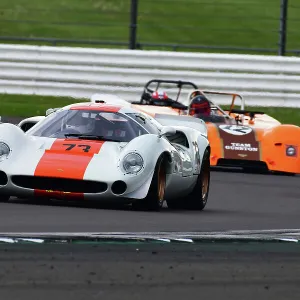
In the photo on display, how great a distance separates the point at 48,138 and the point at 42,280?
4.89 metres

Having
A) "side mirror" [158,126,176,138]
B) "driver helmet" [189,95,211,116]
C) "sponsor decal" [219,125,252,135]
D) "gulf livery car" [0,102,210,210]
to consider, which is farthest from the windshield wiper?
"driver helmet" [189,95,211,116]

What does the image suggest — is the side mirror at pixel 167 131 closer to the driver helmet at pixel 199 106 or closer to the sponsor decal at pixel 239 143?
the sponsor decal at pixel 239 143

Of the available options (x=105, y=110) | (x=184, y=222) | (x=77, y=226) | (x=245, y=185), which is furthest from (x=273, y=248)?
(x=245, y=185)

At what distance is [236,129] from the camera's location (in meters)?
16.5

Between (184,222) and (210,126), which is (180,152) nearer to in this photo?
(184,222)

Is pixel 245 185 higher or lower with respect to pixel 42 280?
lower

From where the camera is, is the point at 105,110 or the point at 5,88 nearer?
the point at 105,110

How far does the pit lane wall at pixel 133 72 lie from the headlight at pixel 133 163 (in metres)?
9.94

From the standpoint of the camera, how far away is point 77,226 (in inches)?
326

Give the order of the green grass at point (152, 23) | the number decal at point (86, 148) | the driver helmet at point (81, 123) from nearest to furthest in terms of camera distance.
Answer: the number decal at point (86, 148) < the driver helmet at point (81, 123) < the green grass at point (152, 23)

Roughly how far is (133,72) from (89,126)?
9.37 m

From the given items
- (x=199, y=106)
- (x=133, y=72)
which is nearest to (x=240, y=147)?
(x=199, y=106)

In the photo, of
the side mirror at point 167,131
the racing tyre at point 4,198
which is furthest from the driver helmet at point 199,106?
the racing tyre at point 4,198

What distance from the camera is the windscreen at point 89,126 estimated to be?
1060 centimetres
